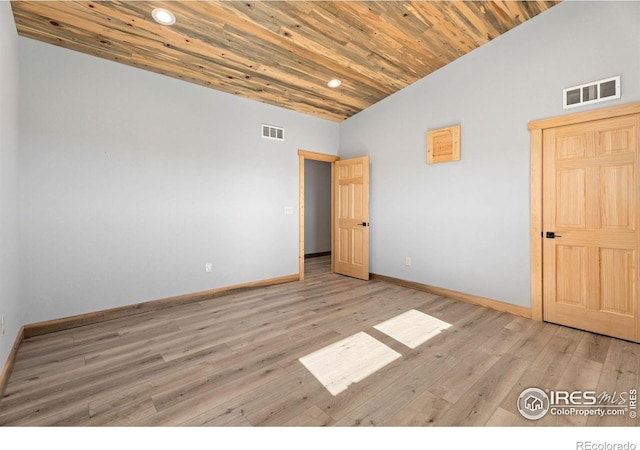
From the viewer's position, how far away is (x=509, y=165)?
11.2 ft

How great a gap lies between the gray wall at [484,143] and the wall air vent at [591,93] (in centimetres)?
5

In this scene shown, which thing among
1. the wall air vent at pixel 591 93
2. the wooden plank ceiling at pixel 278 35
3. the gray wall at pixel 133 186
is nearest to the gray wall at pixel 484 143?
the wall air vent at pixel 591 93

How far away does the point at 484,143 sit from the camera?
3637 millimetres

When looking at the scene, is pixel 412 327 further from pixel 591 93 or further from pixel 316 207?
pixel 316 207

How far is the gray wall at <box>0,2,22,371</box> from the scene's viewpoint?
2.05 meters

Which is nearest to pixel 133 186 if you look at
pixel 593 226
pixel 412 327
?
pixel 412 327

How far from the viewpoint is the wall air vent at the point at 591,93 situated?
9.01 ft

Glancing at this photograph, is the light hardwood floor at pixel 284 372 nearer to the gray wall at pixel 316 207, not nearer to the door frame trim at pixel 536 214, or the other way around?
the door frame trim at pixel 536 214

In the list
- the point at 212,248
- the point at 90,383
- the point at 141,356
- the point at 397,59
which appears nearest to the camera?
the point at 90,383

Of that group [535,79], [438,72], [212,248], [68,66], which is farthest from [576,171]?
[68,66]

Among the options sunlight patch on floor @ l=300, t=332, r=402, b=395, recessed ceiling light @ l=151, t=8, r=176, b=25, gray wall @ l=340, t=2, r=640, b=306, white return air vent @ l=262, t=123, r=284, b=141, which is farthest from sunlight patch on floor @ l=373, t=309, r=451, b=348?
recessed ceiling light @ l=151, t=8, r=176, b=25

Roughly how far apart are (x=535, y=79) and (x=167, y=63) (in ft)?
13.8

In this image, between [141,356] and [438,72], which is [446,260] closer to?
[438,72]

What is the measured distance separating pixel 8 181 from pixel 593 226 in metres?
5.27
